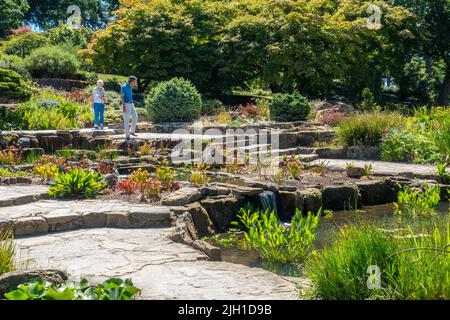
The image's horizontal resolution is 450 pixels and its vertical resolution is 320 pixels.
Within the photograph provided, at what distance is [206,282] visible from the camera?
5.14 meters

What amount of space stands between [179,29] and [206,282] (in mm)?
19006

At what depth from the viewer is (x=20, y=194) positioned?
344 inches

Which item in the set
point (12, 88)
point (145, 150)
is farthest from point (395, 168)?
point (12, 88)

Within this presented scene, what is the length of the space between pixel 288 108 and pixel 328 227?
10281 mm

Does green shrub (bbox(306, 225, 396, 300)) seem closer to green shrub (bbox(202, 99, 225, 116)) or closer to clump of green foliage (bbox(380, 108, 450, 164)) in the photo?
clump of green foliage (bbox(380, 108, 450, 164))

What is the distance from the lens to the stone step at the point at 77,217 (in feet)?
23.7

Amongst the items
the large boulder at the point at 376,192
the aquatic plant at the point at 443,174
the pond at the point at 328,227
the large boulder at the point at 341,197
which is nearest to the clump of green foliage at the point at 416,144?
the aquatic plant at the point at 443,174

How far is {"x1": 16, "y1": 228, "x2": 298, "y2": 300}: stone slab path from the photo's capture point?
4926mm

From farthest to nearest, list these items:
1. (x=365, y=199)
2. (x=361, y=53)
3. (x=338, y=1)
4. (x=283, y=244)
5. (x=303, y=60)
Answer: (x=338, y=1) → (x=361, y=53) → (x=303, y=60) → (x=365, y=199) → (x=283, y=244)

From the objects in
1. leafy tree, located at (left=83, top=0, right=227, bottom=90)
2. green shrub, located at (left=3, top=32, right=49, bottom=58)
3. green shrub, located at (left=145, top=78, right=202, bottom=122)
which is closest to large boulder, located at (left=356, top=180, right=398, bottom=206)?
green shrub, located at (left=145, top=78, right=202, bottom=122)

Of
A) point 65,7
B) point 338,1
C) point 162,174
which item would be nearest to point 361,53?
point 338,1

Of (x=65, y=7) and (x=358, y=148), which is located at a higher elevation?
(x=65, y=7)

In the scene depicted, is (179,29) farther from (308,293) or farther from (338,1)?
(308,293)

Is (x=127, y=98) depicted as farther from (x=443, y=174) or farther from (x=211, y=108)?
(x=443, y=174)
